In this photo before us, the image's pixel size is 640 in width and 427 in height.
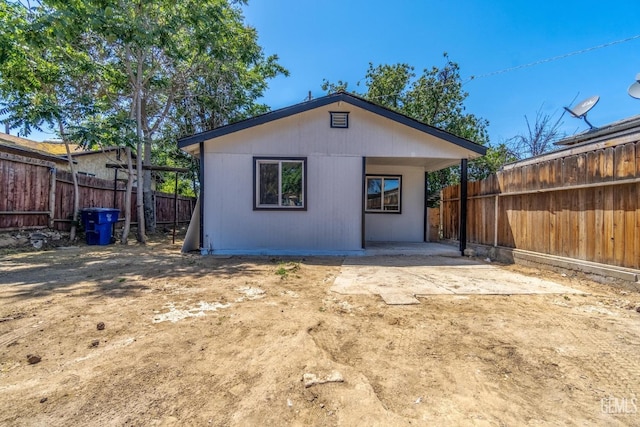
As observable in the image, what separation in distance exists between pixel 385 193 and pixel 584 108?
258 inches

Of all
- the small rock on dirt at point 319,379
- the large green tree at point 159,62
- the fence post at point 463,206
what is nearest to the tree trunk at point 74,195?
the large green tree at point 159,62

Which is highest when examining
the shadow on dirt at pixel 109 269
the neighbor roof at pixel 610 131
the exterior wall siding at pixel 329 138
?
the neighbor roof at pixel 610 131

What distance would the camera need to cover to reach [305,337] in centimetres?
262

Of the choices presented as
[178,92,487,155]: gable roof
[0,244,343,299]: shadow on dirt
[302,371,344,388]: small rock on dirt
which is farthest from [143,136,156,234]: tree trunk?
[302,371,344,388]: small rock on dirt

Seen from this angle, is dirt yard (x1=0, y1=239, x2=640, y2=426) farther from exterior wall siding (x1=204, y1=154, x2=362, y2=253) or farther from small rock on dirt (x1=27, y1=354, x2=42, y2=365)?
exterior wall siding (x1=204, y1=154, x2=362, y2=253)

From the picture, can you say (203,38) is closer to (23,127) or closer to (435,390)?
(23,127)

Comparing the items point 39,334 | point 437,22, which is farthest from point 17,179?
point 437,22

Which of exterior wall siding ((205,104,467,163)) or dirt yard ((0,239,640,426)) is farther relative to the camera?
exterior wall siding ((205,104,467,163))

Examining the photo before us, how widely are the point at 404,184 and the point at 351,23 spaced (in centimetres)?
754

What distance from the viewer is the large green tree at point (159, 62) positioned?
25.2 ft

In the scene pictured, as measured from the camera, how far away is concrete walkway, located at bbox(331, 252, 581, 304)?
4.17m

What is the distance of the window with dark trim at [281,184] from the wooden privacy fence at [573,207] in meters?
4.48

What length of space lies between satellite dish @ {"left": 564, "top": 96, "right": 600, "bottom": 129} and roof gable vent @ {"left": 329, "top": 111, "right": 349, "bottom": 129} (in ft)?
25.1

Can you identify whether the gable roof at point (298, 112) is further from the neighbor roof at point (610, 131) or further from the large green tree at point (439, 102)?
the large green tree at point (439, 102)
